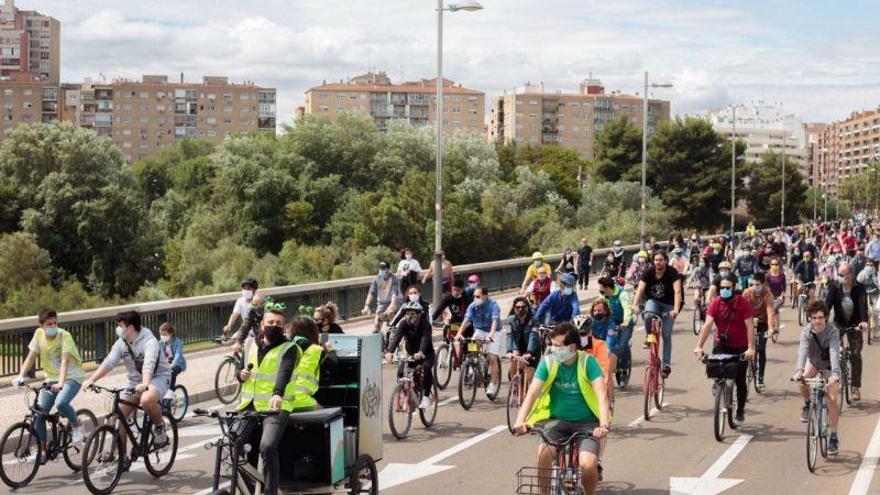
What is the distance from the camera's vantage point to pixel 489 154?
82438mm

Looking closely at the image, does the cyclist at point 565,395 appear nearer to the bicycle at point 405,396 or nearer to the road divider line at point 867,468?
the road divider line at point 867,468

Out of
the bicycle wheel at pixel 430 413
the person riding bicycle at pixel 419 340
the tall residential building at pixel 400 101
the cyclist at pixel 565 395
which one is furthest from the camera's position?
the tall residential building at pixel 400 101

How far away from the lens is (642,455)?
45.0 ft

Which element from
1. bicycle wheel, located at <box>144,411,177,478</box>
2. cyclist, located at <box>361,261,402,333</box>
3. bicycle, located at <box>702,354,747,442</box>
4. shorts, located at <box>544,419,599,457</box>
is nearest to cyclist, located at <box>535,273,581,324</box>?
bicycle, located at <box>702,354,747,442</box>

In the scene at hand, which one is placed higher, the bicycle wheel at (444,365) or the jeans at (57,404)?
the jeans at (57,404)

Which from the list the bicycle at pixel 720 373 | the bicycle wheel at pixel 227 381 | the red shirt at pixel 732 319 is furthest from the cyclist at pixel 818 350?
the bicycle wheel at pixel 227 381

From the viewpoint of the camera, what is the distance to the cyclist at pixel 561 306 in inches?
653

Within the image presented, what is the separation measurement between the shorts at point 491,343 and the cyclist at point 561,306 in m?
0.72

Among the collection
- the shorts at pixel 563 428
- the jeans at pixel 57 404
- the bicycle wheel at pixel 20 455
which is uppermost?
the shorts at pixel 563 428

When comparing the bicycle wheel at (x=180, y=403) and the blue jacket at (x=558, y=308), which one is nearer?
the bicycle wheel at (x=180, y=403)

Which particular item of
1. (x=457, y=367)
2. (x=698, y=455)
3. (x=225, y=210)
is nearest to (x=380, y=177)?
(x=225, y=210)

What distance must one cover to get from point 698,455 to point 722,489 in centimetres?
176

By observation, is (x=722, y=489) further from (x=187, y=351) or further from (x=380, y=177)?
(x=380, y=177)

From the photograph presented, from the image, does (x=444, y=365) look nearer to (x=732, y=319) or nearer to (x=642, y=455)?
(x=732, y=319)
